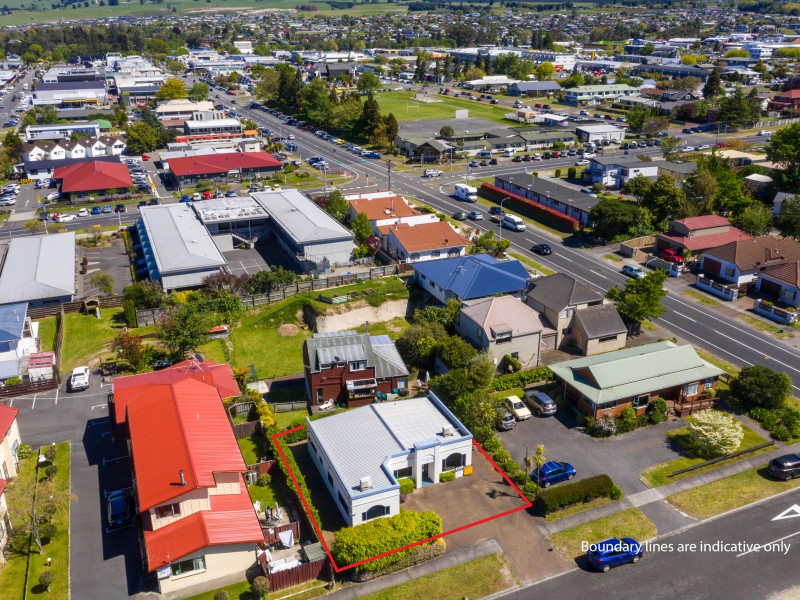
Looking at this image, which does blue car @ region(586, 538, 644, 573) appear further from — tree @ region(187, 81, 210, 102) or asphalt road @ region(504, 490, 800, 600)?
tree @ region(187, 81, 210, 102)

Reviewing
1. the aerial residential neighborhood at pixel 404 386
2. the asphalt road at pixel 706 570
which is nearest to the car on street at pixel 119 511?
the aerial residential neighborhood at pixel 404 386

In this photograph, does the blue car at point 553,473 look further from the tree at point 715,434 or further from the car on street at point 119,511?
the car on street at point 119,511

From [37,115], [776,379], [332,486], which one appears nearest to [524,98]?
[37,115]

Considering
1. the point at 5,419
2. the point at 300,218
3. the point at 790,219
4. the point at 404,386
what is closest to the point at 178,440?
the point at 5,419

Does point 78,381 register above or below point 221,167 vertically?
below

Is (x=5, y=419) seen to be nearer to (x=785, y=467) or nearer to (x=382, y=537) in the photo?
(x=382, y=537)

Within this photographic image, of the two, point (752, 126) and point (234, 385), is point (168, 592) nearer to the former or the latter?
point (234, 385)

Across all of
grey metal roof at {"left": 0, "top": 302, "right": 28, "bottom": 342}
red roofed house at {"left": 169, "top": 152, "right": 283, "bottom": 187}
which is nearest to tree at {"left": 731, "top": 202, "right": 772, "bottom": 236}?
red roofed house at {"left": 169, "top": 152, "right": 283, "bottom": 187}
